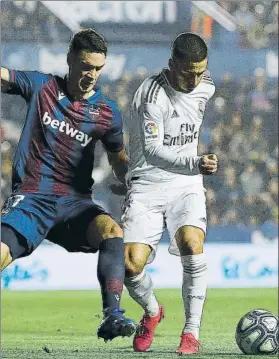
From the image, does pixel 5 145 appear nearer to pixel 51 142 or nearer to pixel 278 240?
pixel 278 240

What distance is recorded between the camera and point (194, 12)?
12328mm

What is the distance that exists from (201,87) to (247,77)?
660 centimetres

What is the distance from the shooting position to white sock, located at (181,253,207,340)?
18.5ft

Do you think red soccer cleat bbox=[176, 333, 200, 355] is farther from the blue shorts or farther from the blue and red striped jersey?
the blue and red striped jersey

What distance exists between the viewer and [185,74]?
5.54 metres

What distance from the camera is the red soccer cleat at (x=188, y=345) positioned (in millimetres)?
5509

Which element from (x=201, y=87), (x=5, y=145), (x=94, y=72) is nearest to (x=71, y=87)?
(x=94, y=72)

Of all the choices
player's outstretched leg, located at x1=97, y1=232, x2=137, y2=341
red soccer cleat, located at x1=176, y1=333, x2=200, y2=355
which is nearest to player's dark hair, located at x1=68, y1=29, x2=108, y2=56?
player's outstretched leg, located at x1=97, y1=232, x2=137, y2=341

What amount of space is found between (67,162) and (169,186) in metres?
0.80

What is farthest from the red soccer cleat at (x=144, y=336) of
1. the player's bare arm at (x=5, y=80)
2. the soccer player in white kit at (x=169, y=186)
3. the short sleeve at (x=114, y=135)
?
the player's bare arm at (x=5, y=80)

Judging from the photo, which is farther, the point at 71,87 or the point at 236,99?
the point at 236,99

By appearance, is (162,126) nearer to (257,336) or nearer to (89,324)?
(257,336)

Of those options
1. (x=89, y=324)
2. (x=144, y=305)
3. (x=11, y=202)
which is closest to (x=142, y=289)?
(x=144, y=305)

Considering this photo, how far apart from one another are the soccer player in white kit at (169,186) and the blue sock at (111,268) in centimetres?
57
